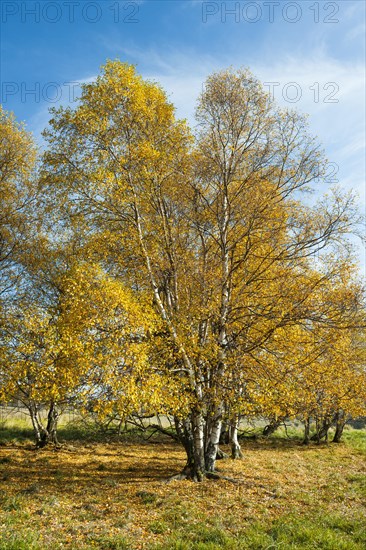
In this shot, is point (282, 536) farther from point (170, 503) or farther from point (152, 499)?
point (152, 499)

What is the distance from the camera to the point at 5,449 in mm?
20672

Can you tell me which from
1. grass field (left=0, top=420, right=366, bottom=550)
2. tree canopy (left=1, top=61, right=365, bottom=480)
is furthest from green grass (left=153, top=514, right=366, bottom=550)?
tree canopy (left=1, top=61, right=365, bottom=480)

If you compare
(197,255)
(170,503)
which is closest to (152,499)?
(170,503)

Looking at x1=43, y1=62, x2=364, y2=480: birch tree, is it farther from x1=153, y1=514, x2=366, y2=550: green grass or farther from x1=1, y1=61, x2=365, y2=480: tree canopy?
x1=153, y1=514, x2=366, y2=550: green grass

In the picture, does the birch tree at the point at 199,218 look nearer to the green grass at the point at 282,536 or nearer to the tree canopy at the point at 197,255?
the tree canopy at the point at 197,255

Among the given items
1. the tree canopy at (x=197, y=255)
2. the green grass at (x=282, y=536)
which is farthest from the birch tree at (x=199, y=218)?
the green grass at (x=282, y=536)

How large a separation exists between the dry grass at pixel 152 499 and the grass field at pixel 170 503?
0.03 meters

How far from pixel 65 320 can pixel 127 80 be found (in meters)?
8.92

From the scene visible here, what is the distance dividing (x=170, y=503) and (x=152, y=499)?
2.26ft

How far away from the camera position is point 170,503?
11.5m

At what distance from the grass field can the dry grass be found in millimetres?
27

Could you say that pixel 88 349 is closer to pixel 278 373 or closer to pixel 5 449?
pixel 278 373

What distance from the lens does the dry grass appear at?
29.1 feet

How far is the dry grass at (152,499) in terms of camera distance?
8.88m
